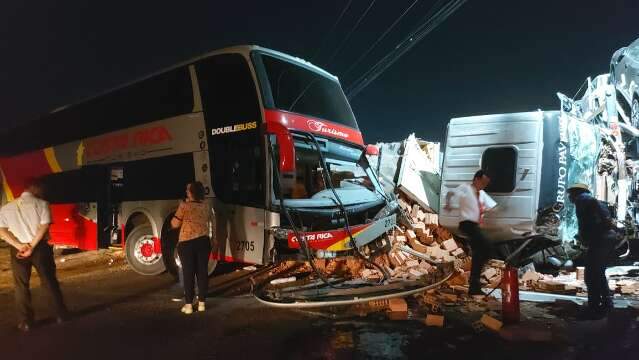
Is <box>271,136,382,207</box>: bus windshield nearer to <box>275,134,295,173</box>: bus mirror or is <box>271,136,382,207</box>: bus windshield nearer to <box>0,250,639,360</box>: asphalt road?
<box>275,134,295,173</box>: bus mirror

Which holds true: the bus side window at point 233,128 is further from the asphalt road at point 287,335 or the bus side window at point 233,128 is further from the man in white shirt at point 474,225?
the man in white shirt at point 474,225

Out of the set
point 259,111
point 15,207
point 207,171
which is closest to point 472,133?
point 259,111

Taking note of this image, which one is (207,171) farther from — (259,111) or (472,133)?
(472,133)

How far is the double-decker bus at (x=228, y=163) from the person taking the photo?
6.09 meters

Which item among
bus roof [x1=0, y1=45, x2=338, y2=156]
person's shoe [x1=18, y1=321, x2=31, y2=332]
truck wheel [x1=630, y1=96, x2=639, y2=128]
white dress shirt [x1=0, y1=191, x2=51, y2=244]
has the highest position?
bus roof [x1=0, y1=45, x2=338, y2=156]

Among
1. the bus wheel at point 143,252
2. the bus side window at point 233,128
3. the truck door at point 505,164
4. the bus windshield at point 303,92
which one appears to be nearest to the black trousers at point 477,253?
the truck door at point 505,164

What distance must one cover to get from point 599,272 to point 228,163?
513 centimetres

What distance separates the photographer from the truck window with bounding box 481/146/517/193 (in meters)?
7.24

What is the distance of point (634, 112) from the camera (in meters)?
9.84

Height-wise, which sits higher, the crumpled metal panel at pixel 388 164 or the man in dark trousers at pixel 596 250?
the crumpled metal panel at pixel 388 164

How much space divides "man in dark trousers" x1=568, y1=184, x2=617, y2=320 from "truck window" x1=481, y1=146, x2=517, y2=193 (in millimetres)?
1886

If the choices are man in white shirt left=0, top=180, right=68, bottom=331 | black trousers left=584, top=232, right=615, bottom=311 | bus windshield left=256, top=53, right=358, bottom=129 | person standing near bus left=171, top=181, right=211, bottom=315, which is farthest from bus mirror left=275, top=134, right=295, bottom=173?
black trousers left=584, top=232, right=615, bottom=311

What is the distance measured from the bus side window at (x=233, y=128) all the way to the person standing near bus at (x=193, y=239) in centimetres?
92

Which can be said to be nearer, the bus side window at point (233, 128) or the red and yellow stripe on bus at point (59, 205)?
the bus side window at point (233, 128)
